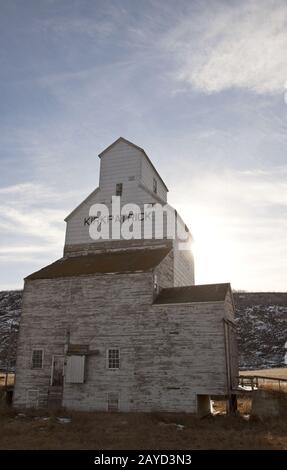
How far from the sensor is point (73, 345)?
79.8 ft

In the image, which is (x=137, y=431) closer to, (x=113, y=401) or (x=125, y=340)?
(x=113, y=401)

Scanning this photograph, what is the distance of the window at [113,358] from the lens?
23062mm

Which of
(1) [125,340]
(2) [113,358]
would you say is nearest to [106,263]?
(1) [125,340]

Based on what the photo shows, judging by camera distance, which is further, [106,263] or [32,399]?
[106,263]

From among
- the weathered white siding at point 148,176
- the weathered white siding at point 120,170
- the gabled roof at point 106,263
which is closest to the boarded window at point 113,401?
the gabled roof at point 106,263

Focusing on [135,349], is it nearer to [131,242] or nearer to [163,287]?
[163,287]

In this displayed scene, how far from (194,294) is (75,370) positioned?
8.24m

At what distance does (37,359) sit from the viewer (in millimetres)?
25094

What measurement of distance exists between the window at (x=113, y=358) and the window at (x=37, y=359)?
15.5 ft

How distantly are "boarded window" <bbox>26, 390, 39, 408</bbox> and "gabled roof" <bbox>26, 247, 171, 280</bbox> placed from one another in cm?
716

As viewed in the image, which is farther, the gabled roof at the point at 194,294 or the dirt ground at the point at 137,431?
the gabled roof at the point at 194,294

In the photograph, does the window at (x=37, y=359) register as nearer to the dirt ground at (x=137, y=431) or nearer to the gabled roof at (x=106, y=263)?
the dirt ground at (x=137, y=431)

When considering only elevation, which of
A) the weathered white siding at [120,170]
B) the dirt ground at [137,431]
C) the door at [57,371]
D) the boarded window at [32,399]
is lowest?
the dirt ground at [137,431]
